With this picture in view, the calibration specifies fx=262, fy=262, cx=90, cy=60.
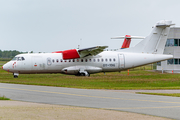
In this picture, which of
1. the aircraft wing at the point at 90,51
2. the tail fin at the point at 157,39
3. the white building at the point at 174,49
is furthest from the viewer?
the white building at the point at 174,49

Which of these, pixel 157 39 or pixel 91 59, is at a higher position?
pixel 157 39

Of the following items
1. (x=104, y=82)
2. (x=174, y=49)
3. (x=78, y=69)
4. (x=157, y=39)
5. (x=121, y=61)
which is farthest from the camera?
(x=174, y=49)

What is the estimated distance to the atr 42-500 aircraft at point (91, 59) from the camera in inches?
1249

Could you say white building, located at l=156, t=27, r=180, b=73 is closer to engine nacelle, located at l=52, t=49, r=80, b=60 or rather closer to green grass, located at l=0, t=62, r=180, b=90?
green grass, located at l=0, t=62, r=180, b=90

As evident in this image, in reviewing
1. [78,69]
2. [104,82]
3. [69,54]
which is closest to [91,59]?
[78,69]

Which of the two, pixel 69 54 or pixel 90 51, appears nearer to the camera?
pixel 69 54

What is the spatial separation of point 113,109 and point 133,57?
2353cm

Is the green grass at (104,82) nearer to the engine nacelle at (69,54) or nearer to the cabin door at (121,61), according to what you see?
the engine nacelle at (69,54)

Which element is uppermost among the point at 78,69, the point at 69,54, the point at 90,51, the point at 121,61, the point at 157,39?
the point at 157,39

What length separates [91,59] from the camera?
3322cm

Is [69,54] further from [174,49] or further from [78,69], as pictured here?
[174,49]

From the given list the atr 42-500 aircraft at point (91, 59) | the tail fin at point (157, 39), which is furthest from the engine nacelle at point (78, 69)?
the tail fin at point (157, 39)

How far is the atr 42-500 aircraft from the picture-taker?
31734mm

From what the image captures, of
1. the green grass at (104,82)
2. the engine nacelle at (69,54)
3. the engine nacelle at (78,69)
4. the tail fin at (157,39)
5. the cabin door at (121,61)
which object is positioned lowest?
the green grass at (104,82)
